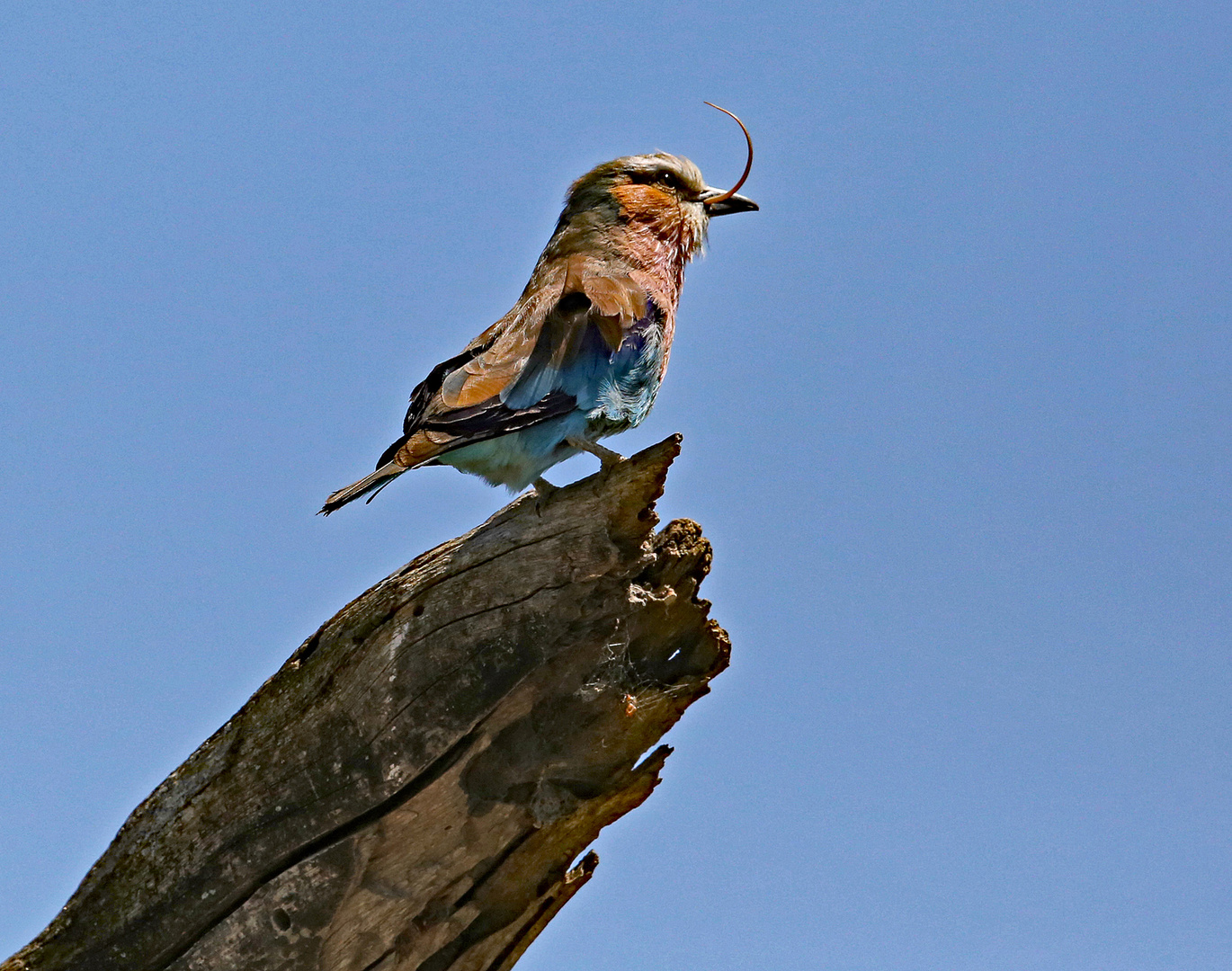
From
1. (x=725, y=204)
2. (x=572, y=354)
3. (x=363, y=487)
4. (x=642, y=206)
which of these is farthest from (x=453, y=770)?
(x=725, y=204)

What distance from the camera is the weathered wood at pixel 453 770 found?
3.70 m

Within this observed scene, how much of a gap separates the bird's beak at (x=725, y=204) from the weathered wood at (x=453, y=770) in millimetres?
2162

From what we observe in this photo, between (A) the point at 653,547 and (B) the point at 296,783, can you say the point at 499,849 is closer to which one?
(B) the point at 296,783

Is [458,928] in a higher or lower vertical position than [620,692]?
lower

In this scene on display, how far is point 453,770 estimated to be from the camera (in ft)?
12.1

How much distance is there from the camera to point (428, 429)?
4.16 m

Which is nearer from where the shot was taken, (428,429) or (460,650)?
(460,650)

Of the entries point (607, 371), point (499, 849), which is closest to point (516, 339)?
point (607, 371)

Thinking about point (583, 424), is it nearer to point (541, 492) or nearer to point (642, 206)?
point (541, 492)

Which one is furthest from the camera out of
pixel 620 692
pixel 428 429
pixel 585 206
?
pixel 585 206

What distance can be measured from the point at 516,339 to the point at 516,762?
1539mm

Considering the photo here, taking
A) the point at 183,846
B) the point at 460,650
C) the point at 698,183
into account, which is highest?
the point at 698,183

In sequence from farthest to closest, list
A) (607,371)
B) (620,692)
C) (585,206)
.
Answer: (585,206) → (607,371) → (620,692)

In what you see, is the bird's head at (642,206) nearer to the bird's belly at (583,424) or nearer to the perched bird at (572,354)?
the perched bird at (572,354)
